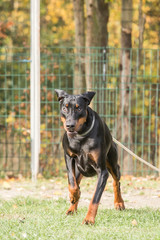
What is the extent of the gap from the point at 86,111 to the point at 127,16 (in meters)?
6.34

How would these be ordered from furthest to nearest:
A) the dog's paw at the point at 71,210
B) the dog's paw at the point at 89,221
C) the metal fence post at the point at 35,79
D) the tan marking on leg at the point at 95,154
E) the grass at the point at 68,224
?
the metal fence post at the point at 35,79 → the dog's paw at the point at 71,210 → the tan marking on leg at the point at 95,154 → the dog's paw at the point at 89,221 → the grass at the point at 68,224

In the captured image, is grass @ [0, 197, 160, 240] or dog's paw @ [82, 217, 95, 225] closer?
grass @ [0, 197, 160, 240]

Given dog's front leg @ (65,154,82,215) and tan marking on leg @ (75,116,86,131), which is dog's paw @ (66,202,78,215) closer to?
dog's front leg @ (65,154,82,215)

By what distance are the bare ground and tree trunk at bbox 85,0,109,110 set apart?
81.2 inches

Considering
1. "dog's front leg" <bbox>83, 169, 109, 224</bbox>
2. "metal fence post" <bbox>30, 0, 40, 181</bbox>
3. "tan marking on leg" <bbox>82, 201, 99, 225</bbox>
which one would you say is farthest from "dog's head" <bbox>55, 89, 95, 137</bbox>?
"metal fence post" <bbox>30, 0, 40, 181</bbox>

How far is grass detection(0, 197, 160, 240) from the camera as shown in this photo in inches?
179

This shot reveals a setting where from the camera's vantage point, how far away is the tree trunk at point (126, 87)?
10.4 meters

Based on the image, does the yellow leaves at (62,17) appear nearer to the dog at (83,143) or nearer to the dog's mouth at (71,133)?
the dog at (83,143)

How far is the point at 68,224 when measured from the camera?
5.03 meters

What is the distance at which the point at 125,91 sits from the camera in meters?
10.6

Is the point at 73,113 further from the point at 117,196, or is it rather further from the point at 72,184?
the point at 117,196

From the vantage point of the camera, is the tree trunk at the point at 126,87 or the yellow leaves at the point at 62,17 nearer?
the tree trunk at the point at 126,87

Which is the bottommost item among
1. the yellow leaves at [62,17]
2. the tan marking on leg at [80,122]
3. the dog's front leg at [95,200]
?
the dog's front leg at [95,200]

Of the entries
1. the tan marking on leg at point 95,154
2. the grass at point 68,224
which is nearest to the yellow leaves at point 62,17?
the grass at point 68,224
